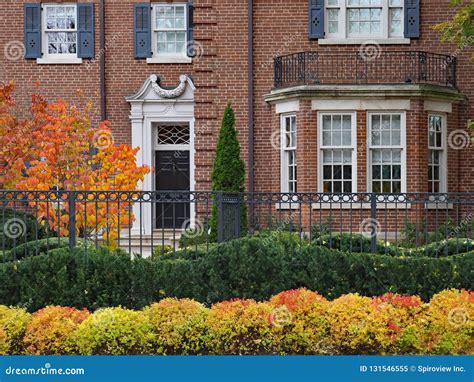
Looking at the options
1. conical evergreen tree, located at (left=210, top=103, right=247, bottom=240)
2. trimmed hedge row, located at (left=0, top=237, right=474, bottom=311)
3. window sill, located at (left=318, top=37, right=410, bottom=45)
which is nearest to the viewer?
trimmed hedge row, located at (left=0, top=237, right=474, bottom=311)

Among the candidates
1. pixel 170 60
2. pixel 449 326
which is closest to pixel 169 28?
pixel 170 60

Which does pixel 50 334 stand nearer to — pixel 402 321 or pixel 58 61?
pixel 402 321

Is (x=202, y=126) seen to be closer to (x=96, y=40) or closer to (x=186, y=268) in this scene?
(x=96, y=40)

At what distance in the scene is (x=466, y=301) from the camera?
1097 centimetres

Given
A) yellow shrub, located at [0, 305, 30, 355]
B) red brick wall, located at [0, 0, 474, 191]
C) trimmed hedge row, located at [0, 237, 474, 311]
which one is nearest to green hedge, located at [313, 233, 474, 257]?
trimmed hedge row, located at [0, 237, 474, 311]

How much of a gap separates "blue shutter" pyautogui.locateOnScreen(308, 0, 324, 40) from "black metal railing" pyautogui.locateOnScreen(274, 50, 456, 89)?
1.96 ft

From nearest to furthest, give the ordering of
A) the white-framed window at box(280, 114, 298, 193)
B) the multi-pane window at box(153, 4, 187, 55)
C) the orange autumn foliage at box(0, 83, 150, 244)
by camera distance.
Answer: the orange autumn foliage at box(0, 83, 150, 244), the white-framed window at box(280, 114, 298, 193), the multi-pane window at box(153, 4, 187, 55)

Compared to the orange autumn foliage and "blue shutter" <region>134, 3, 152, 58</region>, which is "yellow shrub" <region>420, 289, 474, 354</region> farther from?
"blue shutter" <region>134, 3, 152, 58</region>

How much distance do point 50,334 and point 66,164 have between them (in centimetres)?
788

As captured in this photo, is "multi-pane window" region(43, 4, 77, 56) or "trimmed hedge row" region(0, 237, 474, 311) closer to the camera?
"trimmed hedge row" region(0, 237, 474, 311)

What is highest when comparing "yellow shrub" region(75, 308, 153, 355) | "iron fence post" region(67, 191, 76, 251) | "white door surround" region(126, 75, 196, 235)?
"white door surround" region(126, 75, 196, 235)

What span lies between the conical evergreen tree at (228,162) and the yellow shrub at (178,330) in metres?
9.87

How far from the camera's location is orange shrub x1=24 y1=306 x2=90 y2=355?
10.6m

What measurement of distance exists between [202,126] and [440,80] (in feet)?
19.1
